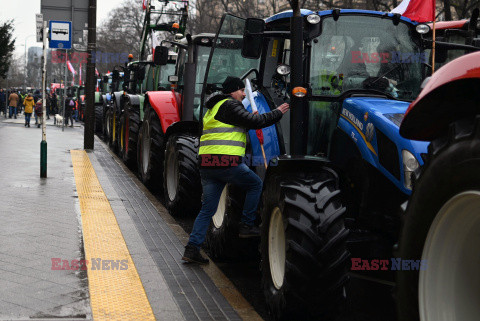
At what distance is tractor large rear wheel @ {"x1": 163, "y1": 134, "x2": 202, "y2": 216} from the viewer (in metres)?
9.00

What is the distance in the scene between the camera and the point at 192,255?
667cm

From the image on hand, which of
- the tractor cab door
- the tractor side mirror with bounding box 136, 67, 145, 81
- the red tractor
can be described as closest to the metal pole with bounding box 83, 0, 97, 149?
the tractor side mirror with bounding box 136, 67, 145, 81

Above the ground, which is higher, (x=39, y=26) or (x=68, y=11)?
(x=68, y=11)

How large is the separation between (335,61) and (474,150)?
3.15m

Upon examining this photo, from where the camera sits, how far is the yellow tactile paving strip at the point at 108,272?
16.8ft

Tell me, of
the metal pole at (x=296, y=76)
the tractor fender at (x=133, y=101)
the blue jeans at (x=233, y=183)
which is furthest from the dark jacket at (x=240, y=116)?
the tractor fender at (x=133, y=101)

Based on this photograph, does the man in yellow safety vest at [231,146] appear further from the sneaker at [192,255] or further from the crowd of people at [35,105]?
the crowd of people at [35,105]

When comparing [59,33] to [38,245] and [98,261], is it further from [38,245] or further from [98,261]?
[98,261]

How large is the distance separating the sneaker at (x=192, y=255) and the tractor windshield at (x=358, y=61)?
1.98 meters

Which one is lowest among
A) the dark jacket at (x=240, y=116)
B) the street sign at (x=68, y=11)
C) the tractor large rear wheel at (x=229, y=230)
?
the tractor large rear wheel at (x=229, y=230)

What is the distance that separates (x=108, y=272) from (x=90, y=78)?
1305cm

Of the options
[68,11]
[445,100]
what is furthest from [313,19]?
[68,11]

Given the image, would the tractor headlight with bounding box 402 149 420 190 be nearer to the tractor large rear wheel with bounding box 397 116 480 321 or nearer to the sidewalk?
the sidewalk

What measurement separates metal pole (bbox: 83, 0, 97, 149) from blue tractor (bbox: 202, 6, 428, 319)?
483 inches
